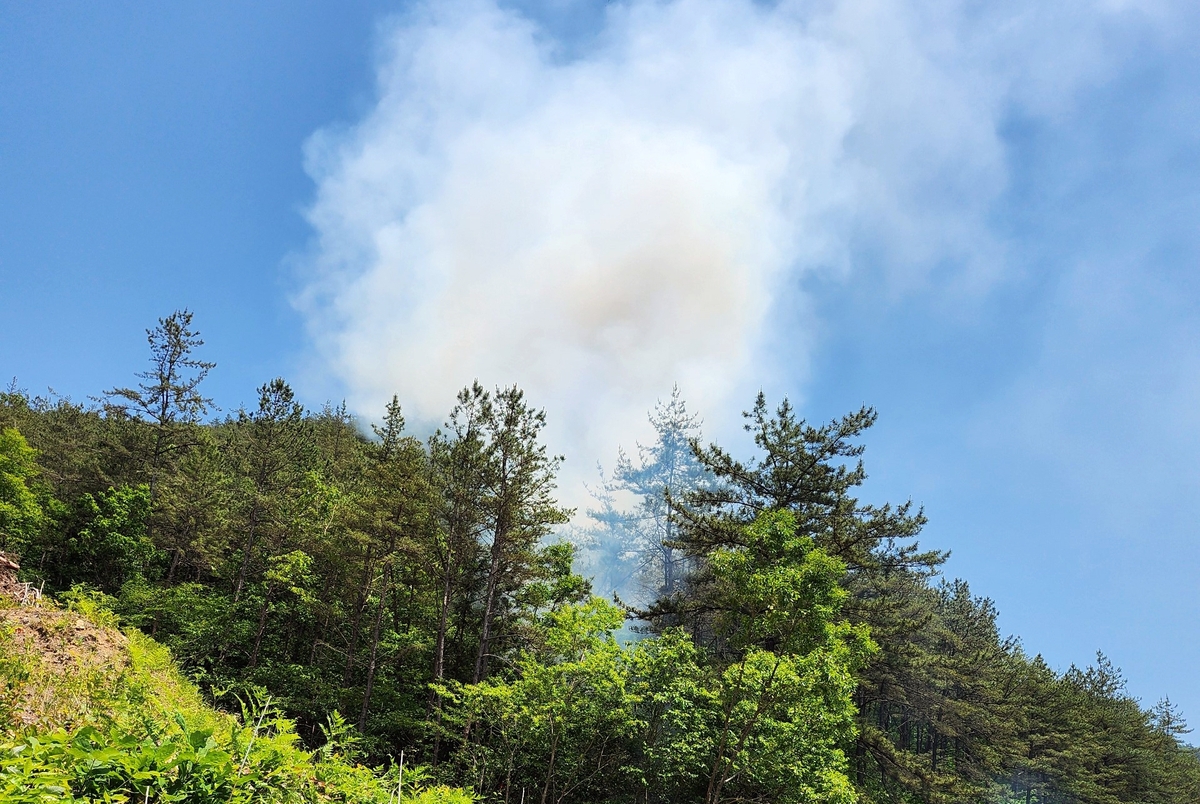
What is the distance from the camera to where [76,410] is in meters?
47.3

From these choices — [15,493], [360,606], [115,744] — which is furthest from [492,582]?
[15,493]

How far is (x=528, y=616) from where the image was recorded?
24.4 metres

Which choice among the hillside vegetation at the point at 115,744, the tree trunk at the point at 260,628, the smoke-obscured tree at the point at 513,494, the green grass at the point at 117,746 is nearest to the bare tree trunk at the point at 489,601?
the smoke-obscured tree at the point at 513,494

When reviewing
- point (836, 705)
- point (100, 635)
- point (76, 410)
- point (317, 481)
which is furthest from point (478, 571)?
point (76, 410)

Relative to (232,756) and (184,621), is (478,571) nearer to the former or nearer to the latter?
(184,621)

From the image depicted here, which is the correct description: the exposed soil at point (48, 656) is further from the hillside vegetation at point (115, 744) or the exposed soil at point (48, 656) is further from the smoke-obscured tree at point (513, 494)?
the smoke-obscured tree at point (513, 494)

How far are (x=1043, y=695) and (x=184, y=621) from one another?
52485mm

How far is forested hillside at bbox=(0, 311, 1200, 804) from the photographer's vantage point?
15.9m

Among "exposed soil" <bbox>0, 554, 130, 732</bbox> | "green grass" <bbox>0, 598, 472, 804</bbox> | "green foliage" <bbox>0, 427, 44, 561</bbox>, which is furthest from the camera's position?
"green foliage" <bbox>0, 427, 44, 561</bbox>

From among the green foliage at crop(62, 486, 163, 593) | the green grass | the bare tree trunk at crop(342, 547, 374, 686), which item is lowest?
the green grass

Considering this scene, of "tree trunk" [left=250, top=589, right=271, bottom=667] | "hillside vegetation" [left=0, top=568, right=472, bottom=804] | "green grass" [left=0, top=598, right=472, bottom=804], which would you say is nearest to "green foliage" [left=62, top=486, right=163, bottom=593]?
"tree trunk" [left=250, top=589, right=271, bottom=667]

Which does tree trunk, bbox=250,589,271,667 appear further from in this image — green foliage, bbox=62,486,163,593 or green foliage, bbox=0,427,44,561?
green foliage, bbox=0,427,44,561

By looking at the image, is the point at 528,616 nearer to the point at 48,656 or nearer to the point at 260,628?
the point at 260,628

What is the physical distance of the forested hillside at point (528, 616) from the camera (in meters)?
15.9
